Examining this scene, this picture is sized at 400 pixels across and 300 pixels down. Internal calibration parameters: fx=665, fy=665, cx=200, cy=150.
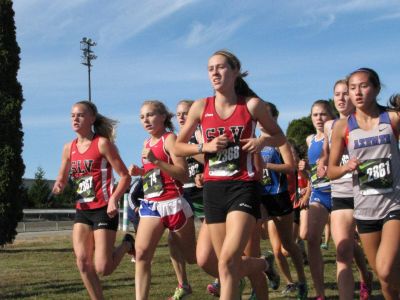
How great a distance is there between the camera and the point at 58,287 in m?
9.74

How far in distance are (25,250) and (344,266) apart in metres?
14.5

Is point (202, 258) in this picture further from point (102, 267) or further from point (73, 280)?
point (73, 280)

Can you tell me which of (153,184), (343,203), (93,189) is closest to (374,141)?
(343,203)

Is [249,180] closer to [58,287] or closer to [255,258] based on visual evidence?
[255,258]

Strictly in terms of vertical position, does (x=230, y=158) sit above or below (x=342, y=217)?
above

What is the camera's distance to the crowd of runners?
5316 mm

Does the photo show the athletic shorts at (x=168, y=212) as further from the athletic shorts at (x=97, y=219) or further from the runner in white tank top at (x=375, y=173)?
the runner in white tank top at (x=375, y=173)

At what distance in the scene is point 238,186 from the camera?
539cm

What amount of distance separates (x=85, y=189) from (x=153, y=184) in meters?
0.72

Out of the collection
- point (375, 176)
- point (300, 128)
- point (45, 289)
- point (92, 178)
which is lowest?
point (45, 289)

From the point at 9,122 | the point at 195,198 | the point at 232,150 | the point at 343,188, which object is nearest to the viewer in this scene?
the point at 232,150

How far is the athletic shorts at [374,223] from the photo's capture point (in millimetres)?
5238

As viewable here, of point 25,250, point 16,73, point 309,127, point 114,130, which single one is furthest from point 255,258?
point 309,127

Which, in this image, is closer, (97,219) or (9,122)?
(97,219)
